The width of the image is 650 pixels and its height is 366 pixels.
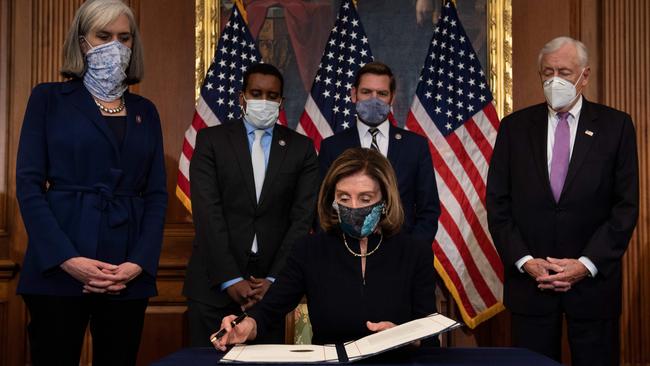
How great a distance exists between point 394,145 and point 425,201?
33cm

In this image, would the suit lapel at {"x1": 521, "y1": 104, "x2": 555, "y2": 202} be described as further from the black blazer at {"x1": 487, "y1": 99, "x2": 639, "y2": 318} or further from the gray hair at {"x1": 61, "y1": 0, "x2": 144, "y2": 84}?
the gray hair at {"x1": 61, "y1": 0, "x2": 144, "y2": 84}

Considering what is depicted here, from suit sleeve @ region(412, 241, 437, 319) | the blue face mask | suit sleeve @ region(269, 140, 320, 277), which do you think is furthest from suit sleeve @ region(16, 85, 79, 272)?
the blue face mask

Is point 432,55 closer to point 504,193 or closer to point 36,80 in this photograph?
point 504,193

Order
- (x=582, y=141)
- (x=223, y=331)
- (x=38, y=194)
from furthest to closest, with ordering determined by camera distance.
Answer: (x=582, y=141)
(x=38, y=194)
(x=223, y=331)

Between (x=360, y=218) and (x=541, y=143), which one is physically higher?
(x=541, y=143)

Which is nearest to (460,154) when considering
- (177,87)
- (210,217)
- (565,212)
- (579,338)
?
(565,212)

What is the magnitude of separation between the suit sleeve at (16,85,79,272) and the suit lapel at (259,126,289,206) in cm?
106

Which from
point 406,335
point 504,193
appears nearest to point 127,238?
point 406,335

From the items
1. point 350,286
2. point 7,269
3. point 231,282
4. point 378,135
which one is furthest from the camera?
point 7,269

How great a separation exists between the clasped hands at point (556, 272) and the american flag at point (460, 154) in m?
1.38

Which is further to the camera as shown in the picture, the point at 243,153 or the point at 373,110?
the point at 373,110

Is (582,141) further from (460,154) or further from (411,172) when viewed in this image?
(460,154)

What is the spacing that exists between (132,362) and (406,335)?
1194 millimetres

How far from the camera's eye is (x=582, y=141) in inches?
150
